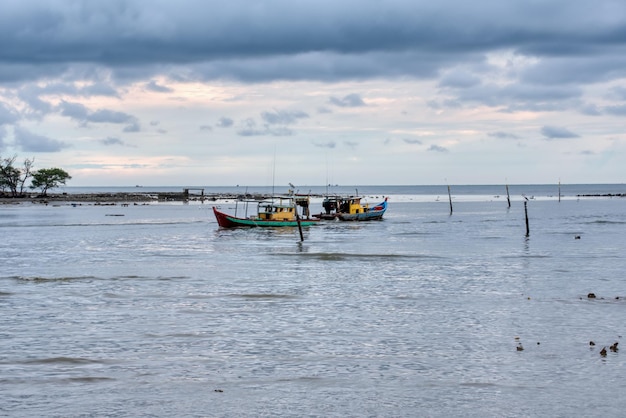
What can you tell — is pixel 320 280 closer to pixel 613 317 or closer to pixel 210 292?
pixel 210 292

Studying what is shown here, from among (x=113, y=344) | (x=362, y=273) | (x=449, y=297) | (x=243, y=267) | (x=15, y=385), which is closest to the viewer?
(x=15, y=385)

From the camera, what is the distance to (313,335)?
24859 millimetres

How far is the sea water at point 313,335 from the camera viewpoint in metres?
17.7

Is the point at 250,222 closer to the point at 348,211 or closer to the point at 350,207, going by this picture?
the point at 350,207

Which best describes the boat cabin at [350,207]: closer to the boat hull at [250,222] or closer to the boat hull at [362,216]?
the boat hull at [362,216]

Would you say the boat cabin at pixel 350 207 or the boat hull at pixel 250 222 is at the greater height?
the boat cabin at pixel 350 207

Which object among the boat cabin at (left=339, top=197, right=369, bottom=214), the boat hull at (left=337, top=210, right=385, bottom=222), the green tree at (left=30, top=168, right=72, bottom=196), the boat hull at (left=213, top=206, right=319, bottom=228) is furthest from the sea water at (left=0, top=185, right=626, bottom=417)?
the green tree at (left=30, top=168, right=72, bottom=196)

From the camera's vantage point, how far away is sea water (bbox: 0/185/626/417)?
17.7 metres

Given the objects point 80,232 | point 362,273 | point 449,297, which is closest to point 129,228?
point 80,232

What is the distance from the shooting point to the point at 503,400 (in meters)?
17.5

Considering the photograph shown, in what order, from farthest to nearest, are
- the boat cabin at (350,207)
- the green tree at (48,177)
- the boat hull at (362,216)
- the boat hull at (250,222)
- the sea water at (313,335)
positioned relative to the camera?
1. the green tree at (48,177)
2. the boat cabin at (350,207)
3. the boat hull at (362,216)
4. the boat hull at (250,222)
5. the sea water at (313,335)

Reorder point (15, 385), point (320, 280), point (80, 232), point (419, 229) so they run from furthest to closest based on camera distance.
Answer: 1. point (419, 229)
2. point (80, 232)
3. point (320, 280)
4. point (15, 385)

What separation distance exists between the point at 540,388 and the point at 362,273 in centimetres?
2424

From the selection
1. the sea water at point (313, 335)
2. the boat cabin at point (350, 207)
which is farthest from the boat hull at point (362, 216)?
the sea water at point (313, 335)
